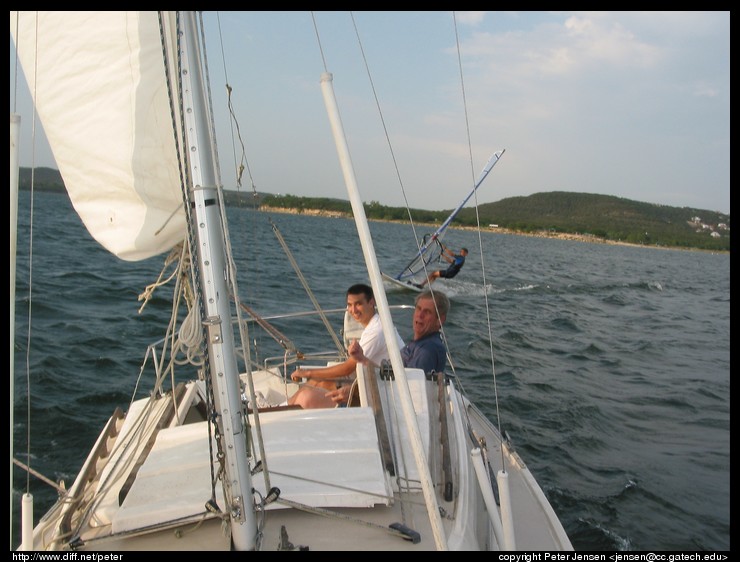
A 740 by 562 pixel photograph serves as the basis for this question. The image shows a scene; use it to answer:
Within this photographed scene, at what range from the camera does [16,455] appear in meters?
6.09

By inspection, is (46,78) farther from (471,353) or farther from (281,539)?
(471,353)

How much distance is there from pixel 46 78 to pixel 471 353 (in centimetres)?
1098

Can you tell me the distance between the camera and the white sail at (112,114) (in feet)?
7.63

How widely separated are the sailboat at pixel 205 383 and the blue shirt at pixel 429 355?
5.36ft

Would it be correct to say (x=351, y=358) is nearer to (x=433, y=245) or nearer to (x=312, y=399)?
(x=312, y=399)

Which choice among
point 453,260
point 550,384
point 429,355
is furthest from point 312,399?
point 453,260

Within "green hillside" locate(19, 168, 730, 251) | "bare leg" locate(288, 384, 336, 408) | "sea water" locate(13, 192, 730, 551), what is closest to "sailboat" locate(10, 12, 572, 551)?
"sea water" locate(13, 192, 730, 551)

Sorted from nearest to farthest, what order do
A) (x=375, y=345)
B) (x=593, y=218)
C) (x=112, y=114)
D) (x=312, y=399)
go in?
(x=112, y=114)
(x=312, y=399)
(x=375, y=345)
(x=593, y=218)

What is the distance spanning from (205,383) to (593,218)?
157015 millimetres

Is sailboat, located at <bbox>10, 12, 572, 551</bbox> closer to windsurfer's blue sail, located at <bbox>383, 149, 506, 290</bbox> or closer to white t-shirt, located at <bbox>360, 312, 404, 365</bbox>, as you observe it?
white t-shirt, located at <bbox>360, 312, 404, 365</bbox>

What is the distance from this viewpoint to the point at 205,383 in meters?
2.65

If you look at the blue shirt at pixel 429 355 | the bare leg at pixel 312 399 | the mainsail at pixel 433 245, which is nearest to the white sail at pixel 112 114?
the bare leg at pixel 312 399

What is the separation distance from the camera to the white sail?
7.63ft

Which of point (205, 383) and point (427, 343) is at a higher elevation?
point (205, 383)
